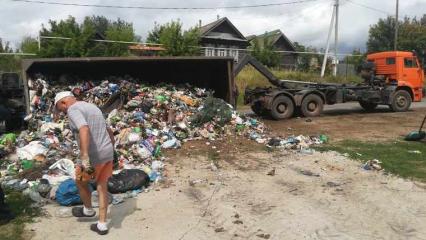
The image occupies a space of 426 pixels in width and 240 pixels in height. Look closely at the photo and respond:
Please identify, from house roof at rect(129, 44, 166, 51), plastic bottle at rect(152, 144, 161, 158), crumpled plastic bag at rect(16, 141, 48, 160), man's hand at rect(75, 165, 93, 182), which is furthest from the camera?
house roof at rect(129, 44, 166, 51)

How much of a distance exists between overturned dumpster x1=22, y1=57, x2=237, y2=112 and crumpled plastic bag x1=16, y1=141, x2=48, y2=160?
2.61 metres

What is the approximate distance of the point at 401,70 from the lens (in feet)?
60.8

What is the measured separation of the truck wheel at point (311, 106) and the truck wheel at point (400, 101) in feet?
11.0

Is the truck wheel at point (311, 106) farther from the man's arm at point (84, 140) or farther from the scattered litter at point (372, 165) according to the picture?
the man's arm at point (84, 140)

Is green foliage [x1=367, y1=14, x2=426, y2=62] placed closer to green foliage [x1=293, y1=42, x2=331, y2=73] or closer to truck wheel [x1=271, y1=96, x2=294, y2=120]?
green foliage [x1=293, y1=42, x2=331, y2=73]

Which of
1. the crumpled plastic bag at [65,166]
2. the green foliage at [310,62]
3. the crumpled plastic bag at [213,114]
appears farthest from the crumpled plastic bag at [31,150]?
the green foliage at [310,62]

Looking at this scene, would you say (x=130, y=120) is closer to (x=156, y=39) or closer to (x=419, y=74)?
(x=419, y=74)

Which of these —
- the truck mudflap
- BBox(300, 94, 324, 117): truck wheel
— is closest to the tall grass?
the truck mudflap

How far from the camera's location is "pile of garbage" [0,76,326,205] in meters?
7.95

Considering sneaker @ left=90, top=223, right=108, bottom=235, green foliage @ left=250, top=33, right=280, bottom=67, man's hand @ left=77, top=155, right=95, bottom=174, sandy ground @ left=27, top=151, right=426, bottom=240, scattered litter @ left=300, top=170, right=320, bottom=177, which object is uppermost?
green foliage @ left=250, top=33, right=280, bottom=67

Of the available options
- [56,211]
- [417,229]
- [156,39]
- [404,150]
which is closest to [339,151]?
[404,150]

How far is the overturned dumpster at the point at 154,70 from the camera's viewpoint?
12.4 metres

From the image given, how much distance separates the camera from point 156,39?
3114 centimetres

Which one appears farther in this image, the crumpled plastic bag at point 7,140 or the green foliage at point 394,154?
the crumpled plastic bag at point 7,140
